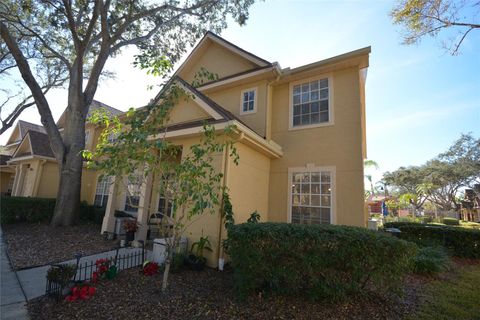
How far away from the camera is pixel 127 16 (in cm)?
1234

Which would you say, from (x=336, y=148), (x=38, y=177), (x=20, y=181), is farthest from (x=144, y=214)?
(x=20, y=181)

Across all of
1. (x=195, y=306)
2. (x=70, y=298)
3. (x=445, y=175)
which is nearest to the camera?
(x=195, y=306)

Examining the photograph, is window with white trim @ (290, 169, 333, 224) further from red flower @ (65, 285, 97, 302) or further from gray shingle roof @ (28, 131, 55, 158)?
gray shingle roof @ (28, 131, 55, 158)

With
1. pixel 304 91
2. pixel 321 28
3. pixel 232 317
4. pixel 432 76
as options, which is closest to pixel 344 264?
pixel 232 317

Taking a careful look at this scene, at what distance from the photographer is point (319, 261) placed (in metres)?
3.90

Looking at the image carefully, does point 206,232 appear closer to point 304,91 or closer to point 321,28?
point 304,91

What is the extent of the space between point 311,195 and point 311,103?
3.47m

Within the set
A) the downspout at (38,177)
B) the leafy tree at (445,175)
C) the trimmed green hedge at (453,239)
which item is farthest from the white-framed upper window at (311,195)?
the leafy tree at (445,175)

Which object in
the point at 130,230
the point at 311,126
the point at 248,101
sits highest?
the point at 248,101

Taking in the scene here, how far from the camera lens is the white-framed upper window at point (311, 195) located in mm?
7629

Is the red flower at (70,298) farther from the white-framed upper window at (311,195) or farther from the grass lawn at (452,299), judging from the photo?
the white-framed upper window at (311,195)

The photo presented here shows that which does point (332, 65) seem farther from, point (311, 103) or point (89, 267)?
point (89, 267)

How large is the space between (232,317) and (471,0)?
12122 millimetres

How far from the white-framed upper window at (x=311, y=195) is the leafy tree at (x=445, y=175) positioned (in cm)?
2847
